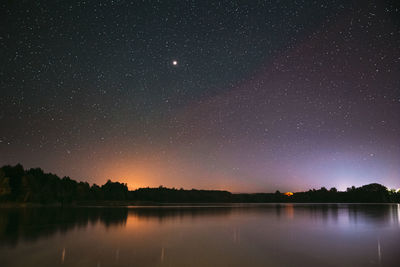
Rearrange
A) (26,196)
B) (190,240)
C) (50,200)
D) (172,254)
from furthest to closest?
(50,200), (26,196), (190,240), (172,254)

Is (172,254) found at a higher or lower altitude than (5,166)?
lower

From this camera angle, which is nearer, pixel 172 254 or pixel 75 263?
pixel 75 263

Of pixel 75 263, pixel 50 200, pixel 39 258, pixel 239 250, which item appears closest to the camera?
pixel 75 263

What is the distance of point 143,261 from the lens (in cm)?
1460

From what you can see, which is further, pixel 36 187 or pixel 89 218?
pixel 36 187

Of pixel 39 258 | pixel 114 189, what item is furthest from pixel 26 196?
pixel 39 258

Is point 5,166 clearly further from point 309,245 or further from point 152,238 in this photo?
point 309,245

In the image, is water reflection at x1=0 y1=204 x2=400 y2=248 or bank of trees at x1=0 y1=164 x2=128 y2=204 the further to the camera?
bank of trees at x1=0 y1=164 x2=128 y2=204

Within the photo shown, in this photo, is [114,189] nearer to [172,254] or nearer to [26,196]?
[26,196]

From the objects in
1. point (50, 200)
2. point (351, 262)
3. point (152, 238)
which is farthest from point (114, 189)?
point (351, 262)

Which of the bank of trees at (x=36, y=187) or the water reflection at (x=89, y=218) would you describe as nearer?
the water reflection at (x=89, y=218)

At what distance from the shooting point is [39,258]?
1489 cm

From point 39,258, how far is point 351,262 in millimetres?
14944

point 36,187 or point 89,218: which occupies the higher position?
point 36,187
